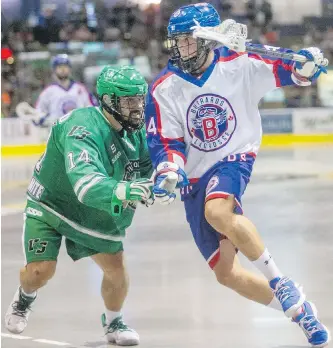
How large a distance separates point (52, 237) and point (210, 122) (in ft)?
2.97

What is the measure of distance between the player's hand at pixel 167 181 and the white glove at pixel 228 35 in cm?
58

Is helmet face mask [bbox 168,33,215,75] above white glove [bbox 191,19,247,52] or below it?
below

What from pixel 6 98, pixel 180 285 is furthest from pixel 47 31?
pixel 180 285

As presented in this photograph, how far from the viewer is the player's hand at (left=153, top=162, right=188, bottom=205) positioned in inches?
164

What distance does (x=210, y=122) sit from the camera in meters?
4.62

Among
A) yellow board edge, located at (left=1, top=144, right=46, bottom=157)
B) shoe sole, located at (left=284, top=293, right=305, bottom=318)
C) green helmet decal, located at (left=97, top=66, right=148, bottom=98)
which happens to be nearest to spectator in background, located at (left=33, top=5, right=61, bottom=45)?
yellow board edge, located at (left=1, top=144, right=46, bottom=157)

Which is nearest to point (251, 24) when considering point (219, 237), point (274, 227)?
point (274, 227)

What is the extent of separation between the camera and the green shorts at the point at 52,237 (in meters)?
4.69

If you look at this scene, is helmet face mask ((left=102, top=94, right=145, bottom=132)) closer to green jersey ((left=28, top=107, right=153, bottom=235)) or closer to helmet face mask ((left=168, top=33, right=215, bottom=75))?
green jersey ((left=28, top=107, right=153, bottom=235))

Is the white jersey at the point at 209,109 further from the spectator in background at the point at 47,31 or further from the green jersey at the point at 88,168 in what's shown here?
the spectator in background at the point at 47,31

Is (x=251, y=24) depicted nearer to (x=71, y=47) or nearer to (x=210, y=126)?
(x=71, y=47)

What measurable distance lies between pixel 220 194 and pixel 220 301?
4.48 ft

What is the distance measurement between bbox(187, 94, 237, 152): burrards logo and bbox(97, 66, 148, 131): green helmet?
0.27 meters

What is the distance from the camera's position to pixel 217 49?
4.80 m
